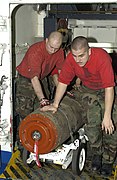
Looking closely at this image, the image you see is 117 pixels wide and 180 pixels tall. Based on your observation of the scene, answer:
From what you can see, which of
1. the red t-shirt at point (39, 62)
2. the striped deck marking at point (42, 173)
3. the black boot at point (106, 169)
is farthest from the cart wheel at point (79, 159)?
the red t-shirt at point (39, 62)

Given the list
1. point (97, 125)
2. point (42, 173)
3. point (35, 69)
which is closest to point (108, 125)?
point (97, 125)

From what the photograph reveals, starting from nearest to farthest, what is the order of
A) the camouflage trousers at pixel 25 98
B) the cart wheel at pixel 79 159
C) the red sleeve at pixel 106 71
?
the red sleeve at pixel 106 71 → the cart wheel at pixel 79 159 → the camouflage trousers at pixel 25 98

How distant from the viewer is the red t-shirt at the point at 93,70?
3981mm

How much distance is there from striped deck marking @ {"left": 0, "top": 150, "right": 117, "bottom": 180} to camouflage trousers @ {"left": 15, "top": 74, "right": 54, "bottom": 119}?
3.05 feet

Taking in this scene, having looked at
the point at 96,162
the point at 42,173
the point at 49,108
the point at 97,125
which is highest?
the point at 49,108

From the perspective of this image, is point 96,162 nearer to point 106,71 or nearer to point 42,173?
point 42,173

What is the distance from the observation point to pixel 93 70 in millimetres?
4234

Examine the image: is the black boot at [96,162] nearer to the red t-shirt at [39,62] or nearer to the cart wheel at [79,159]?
the cart wheel at [79,159]

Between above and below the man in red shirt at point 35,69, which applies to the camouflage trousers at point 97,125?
below

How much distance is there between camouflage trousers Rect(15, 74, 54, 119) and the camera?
5.12 metres

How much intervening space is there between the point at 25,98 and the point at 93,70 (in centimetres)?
152

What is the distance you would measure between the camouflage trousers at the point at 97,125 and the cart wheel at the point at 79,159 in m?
0.18

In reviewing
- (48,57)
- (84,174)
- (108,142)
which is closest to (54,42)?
(48,57)

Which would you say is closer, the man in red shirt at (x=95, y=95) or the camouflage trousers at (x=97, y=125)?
the man in red shirt at (x=95, y=95)
